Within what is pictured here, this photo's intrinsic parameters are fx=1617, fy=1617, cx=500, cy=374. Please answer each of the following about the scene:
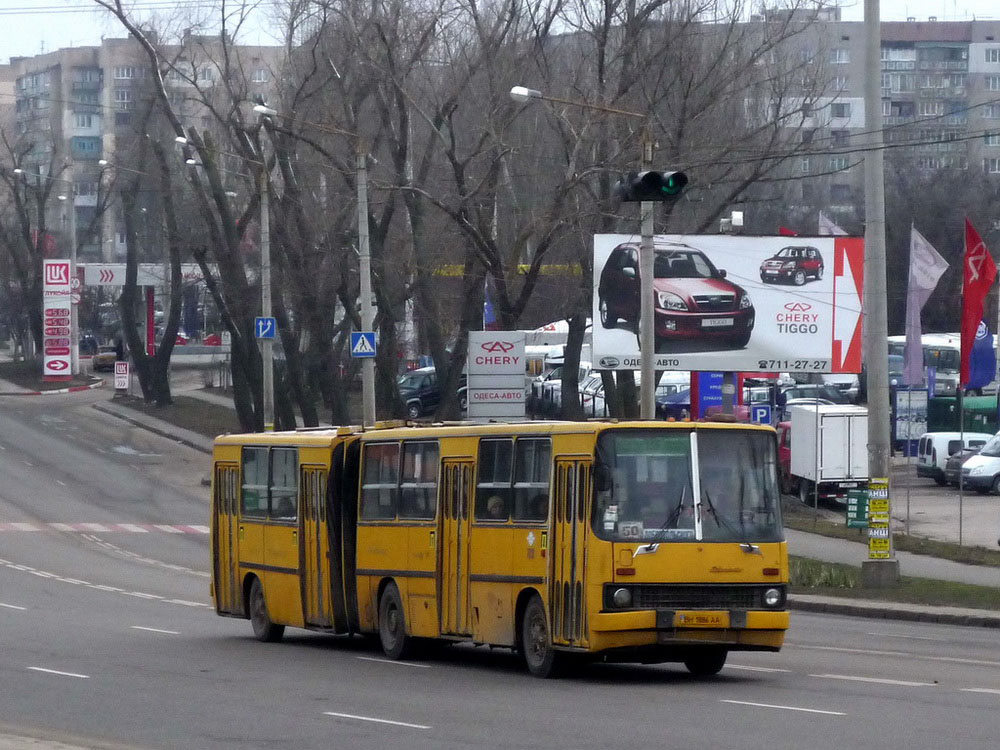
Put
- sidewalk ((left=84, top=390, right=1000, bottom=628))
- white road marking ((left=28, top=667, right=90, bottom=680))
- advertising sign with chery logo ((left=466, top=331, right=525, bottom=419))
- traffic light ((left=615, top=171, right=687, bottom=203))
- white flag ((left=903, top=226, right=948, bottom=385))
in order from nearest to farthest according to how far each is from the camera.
Result: white road marking ((left=28, top=667, right=90, bottom=680)) → traffic light ((left=615, top=171, right=687, bottom=203)) → sidewalk ((left=84, top=390, right=1000, bottom=628)) → advertising sign with chery logo ((left=466, top=331, right=525, bottom=419)) → white flag ((left=903, top=226, right=948, bottom=385))

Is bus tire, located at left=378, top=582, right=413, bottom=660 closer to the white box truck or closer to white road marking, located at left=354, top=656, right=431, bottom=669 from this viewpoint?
white road marking, located at left=354, top=656, right=431, bottom=669

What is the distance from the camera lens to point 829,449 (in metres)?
39.6

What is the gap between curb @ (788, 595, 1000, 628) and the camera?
20984mm

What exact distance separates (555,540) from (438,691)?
1.70 meters

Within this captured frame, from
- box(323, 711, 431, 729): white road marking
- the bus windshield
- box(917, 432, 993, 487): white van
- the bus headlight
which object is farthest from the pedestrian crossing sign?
box(917, 432, 993, 487): white van

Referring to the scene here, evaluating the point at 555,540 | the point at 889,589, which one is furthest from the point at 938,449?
the point at 555,540

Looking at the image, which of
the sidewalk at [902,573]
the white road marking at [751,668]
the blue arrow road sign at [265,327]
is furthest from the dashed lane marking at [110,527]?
the white road marking at [751,668]

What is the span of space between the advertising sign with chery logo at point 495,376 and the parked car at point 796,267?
12.8 meters

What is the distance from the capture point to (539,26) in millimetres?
40000

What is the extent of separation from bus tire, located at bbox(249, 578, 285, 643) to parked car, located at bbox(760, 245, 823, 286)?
2137cm

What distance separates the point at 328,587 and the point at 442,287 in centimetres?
3573

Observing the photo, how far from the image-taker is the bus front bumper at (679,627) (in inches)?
530

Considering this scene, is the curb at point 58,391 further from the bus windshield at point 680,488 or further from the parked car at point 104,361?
the bus windshield at point 680,488

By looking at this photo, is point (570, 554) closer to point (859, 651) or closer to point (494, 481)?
point (494, 481)
